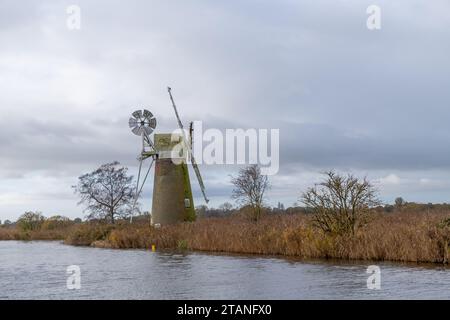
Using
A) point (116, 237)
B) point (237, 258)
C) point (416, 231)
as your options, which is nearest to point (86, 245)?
point (116, 237)

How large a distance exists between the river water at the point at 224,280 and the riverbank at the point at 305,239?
1.13 metres

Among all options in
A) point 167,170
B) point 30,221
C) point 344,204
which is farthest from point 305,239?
point 30,221

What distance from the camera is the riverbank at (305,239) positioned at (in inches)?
740

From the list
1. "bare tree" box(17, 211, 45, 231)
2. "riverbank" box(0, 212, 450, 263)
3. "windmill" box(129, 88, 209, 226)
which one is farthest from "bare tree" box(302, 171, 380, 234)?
"bare tree" box(17, 211, 45, 231)

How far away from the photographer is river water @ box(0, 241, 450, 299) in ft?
44.4

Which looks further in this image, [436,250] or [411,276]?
[436,250]

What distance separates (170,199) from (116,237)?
494cm

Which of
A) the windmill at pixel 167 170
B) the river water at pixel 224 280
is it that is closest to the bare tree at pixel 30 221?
the windmill at pixel 167 170

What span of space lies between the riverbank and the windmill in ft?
10.3

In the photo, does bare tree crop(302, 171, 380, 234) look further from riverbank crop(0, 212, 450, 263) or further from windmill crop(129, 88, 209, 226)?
windmill crop(129, 88, 209, 226)

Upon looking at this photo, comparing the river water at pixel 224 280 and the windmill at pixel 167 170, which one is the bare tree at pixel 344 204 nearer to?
the river water at pixel 224 280

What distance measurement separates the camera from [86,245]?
3725 cm
